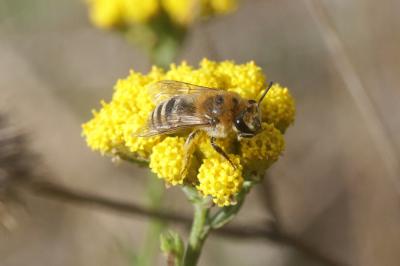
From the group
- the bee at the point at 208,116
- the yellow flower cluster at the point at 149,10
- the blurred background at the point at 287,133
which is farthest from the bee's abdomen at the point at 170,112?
the blurred background at the point at 287,133

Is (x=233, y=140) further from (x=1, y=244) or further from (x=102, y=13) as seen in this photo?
(x=1, y=244)

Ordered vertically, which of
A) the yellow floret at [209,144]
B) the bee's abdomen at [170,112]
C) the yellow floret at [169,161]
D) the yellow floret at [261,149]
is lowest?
the yellow floret at [261,149]

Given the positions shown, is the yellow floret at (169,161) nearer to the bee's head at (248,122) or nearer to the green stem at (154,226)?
the bee's head at (248,122)

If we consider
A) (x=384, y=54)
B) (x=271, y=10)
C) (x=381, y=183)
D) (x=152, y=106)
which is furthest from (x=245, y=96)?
(x=271, y=10)

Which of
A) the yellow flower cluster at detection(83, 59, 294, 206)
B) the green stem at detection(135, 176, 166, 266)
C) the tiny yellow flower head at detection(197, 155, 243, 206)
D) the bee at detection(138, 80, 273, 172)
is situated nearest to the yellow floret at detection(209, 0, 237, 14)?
the green stem at detection(135, 176, 166, 266)

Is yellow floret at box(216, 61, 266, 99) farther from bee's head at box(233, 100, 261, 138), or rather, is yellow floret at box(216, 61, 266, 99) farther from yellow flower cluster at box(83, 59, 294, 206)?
bee's head at box(233, 100, 261, 138)
